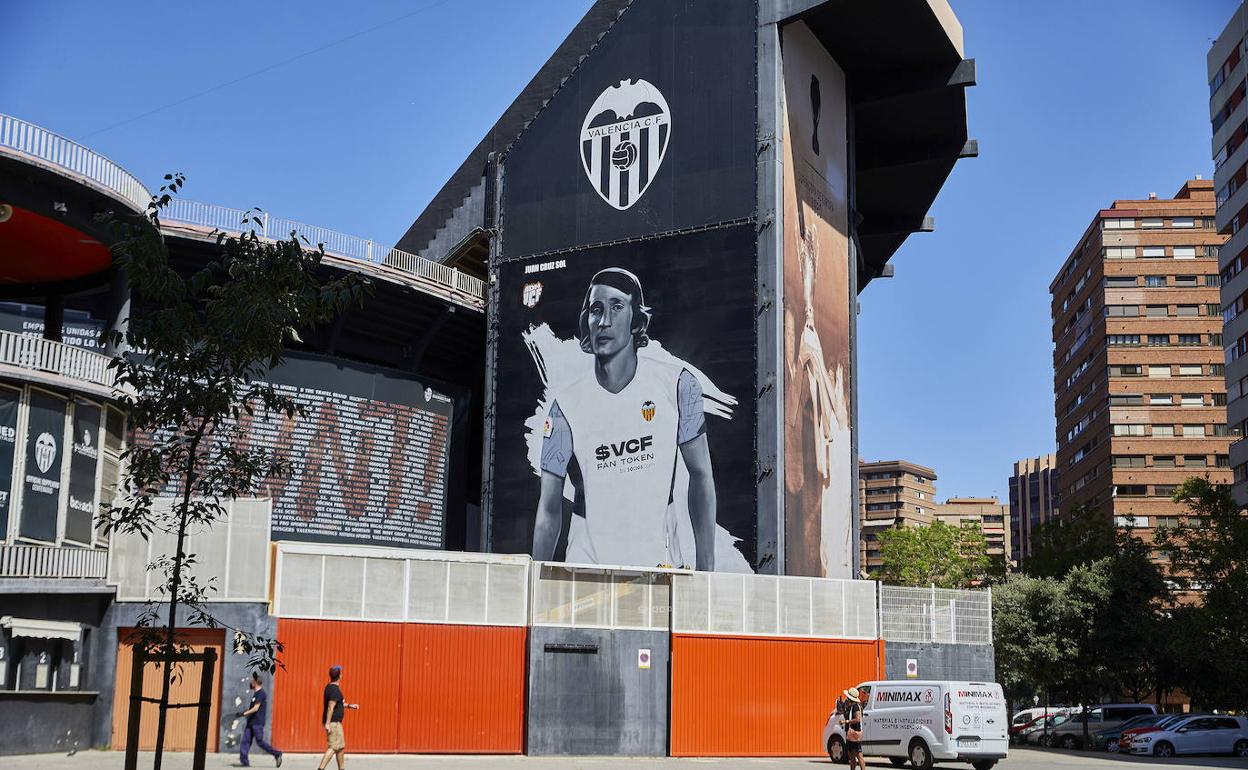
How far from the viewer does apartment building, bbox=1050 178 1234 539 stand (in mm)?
113938

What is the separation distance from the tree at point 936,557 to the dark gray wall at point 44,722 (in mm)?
73469

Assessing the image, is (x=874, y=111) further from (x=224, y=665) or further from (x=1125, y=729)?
(x=224, y=665)

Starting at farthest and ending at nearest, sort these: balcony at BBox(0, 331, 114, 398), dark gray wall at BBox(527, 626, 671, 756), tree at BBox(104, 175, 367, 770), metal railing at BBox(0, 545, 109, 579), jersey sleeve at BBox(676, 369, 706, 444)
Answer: jersey sleeve at BBox(676, 369, 706, 444) < dark gray wall at BBox(527, 626, 671, 756) < balcony at BBox(0, 331, 114, 398) < metal railing at BBox(0, 545, 109, 579) < tree at BBox(104, 175, 367, 770)

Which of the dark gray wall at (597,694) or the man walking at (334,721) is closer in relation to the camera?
the man walking at (334,721)

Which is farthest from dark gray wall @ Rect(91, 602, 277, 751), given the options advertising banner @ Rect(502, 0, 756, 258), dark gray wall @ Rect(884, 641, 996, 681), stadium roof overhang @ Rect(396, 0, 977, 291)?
stadium roof overhang @ Rect(396, 0, 977, 291)

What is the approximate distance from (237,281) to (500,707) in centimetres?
1948

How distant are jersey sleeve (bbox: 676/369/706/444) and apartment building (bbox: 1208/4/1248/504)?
1722 inches

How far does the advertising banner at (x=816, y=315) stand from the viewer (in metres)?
44.3

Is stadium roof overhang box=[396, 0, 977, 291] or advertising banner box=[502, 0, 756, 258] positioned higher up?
stadium roof overhang box=[396, 0, 977, 291]

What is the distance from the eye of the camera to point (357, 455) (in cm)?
4644

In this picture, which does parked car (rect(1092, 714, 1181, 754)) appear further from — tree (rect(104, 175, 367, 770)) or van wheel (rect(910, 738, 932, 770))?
tree (rect(104, 175, 367, 770))

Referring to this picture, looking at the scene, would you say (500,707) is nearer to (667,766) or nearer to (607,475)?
(667,766)

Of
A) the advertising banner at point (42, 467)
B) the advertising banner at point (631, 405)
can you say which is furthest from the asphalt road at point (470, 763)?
the advertising banner at point (631, 405)

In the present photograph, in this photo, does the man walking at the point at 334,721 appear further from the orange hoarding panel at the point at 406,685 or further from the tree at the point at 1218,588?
the tree at the point at 1218,588
